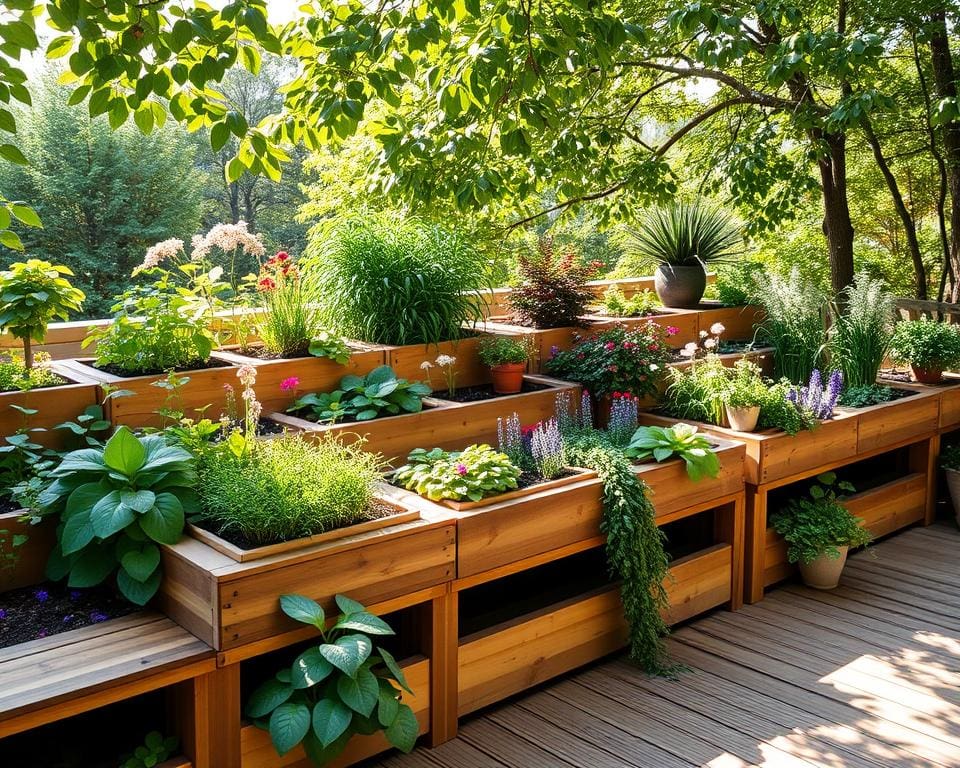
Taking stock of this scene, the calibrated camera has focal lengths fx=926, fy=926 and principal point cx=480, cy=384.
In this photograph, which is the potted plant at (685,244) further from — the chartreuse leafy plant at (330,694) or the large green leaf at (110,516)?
the large green leaf at (110,516)

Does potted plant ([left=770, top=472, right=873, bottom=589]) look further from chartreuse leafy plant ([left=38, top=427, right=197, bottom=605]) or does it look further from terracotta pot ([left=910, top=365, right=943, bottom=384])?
chartreuse leafy plant ([left=38, top=427, right=197, bottom=605])

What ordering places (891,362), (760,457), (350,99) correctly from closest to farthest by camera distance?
(350,99) < (760,457) < (891,362)

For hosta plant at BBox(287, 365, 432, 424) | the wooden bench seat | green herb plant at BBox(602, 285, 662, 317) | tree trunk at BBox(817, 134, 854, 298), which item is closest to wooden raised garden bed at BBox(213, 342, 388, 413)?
hosta plant at BBox(287, 365, 432, 424)

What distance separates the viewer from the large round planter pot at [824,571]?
15.1 ft

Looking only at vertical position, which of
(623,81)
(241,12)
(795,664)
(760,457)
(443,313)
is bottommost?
(795,664)

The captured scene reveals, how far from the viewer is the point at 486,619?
143 inches

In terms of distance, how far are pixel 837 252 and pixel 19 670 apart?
5921 millimetres

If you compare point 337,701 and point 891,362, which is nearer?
point 337,701

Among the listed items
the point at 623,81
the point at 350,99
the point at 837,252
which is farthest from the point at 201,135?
the point at 350,99

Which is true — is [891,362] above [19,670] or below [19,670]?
above

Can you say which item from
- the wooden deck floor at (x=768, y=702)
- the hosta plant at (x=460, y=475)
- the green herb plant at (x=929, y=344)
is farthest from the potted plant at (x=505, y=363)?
the green herb plant at (x=929, y=344)

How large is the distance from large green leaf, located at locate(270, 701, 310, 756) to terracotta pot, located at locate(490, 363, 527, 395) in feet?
7.18

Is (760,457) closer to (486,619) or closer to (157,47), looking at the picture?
(486,619)

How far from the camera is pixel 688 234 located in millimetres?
6324
